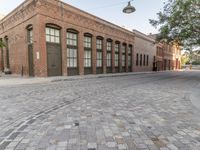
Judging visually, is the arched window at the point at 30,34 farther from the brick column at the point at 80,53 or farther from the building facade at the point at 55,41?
the brick column at the point at 80,53

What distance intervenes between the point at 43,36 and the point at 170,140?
48.1ft

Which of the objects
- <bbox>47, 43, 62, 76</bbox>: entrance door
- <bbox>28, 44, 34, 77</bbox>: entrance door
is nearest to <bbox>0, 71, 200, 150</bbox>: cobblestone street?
<bbox>47, 43, 62, 76</bbox>: entrance door

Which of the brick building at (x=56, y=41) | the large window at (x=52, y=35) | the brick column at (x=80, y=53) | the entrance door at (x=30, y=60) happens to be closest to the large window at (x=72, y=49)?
the brick building at (x=56, y=41)

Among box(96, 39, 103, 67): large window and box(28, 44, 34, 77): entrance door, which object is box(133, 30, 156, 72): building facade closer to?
box(96, 39, 103, 67): large window

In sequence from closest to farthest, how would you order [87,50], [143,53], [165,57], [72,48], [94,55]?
[72,48], [87,50], [94,55], [143,53], [165,57]

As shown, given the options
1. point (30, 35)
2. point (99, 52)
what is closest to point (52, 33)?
point (30, 35)

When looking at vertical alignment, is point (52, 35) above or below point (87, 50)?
above

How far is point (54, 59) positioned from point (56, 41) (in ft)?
5.83

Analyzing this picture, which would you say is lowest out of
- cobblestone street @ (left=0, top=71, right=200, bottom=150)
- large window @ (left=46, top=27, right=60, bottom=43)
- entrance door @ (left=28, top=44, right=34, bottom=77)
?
cobblestone street @ (left=0, top=71, right=200, bottom=150)

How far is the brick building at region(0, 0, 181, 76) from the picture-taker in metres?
15.8

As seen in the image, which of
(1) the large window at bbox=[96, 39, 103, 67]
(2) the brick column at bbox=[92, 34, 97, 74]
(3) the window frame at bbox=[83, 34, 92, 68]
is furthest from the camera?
(1) the large window at bbox=[96, 39, 103, 67]

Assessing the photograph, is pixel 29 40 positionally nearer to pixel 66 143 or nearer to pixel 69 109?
pixel 69 109

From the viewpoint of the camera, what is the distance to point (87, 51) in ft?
67.9

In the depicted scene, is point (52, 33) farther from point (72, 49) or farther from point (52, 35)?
point (72, 49)
